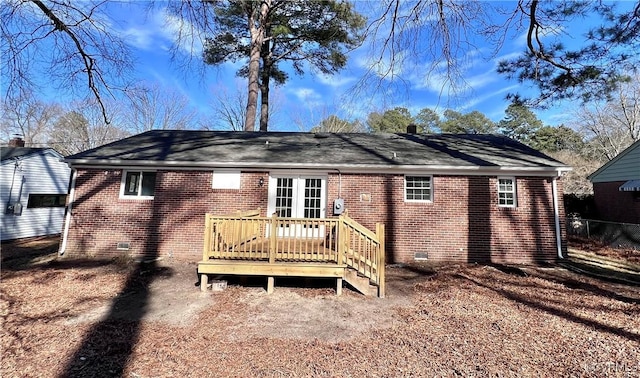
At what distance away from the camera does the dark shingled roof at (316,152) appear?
340 inches

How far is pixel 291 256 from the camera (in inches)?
237

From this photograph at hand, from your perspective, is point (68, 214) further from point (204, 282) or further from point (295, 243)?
point (295, 243)

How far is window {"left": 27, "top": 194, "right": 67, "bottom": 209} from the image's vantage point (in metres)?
13.6

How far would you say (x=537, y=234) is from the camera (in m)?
8.50

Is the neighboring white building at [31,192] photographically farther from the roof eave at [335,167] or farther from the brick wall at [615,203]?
the brick wall at [615,203]

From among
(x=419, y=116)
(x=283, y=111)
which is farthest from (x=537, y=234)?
(x=419, y=116)

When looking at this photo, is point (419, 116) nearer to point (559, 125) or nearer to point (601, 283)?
point (559, 125)

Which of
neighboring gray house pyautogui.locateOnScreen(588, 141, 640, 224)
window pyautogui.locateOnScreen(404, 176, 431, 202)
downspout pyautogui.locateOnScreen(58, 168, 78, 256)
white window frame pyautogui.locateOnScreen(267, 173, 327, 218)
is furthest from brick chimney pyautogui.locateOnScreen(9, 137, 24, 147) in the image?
neighboring gray house pyautogui.locateOnScreen(588, 141, 640, 224)

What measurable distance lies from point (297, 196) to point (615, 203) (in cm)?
1555

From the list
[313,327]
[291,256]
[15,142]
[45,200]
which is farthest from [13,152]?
[313,327]

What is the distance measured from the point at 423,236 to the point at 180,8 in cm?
809

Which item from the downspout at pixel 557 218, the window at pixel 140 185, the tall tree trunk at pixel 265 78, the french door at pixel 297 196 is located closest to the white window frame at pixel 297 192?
the french door at pixel 297 196

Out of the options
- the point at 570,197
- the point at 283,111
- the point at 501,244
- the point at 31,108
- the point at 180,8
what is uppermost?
the point at 283,111

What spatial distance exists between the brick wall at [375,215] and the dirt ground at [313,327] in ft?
4.97
